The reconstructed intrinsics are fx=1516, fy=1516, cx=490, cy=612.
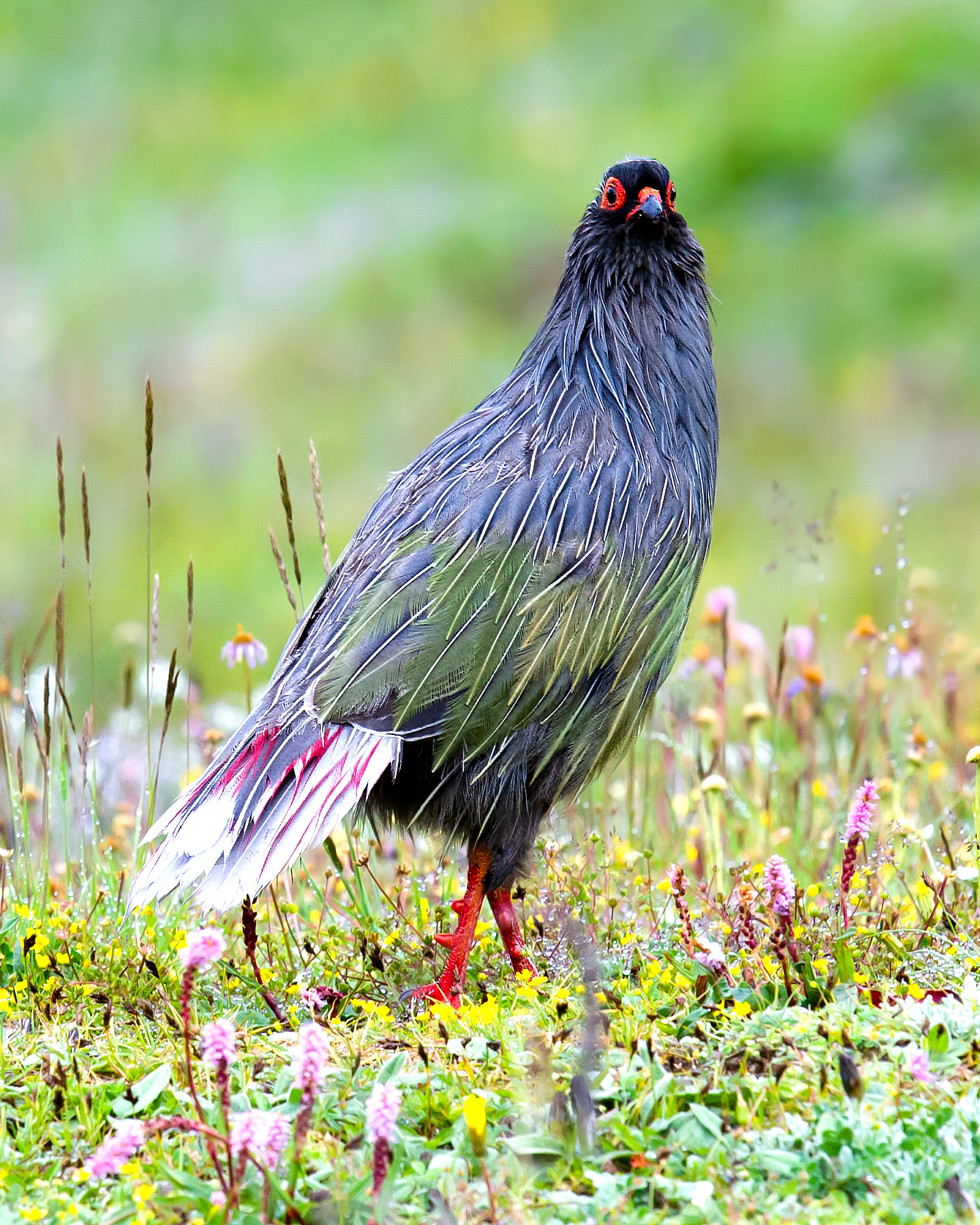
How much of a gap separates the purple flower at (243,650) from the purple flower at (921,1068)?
220 centimetres

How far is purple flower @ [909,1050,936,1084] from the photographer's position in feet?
8.84

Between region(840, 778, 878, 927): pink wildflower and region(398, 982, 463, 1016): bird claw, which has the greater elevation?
region(840, 778, 878, 927): pink wildflower

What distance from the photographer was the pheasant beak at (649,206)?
4.07 m

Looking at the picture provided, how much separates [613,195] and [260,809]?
197 cm

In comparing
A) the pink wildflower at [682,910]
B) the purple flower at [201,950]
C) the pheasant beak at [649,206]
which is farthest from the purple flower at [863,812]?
the pheasant beak at [649,206]

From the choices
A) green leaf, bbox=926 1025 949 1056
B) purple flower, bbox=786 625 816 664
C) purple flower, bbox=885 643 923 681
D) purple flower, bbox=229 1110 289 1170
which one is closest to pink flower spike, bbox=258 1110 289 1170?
purple flower, bbox=229 1110 289 1170

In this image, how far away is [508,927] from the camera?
3.84 metres

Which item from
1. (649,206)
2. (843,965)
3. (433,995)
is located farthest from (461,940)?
(649,206)

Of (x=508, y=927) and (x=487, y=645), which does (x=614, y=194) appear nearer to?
(x=487, y=645)

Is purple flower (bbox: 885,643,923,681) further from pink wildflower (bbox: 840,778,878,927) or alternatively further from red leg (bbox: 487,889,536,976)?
red leg (bbox: 487,889,536,976)

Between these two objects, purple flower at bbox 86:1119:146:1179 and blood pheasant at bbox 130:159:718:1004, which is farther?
blood pheasant at bbox 130:159:718:1004

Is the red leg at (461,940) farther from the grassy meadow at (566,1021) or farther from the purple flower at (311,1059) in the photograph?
the purple flower at (311,1059)

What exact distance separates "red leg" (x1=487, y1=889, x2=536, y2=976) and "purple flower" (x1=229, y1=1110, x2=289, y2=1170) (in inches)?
46.0

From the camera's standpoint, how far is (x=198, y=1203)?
2.57m
